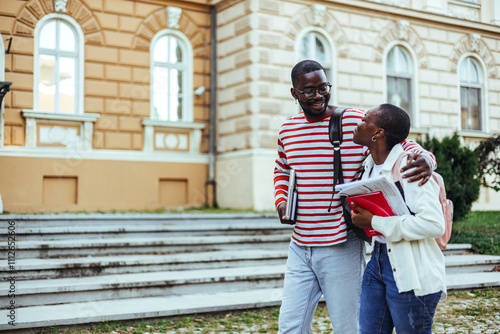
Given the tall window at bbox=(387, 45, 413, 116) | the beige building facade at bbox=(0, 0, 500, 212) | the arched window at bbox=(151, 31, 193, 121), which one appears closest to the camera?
the beige building facade at bbox=(0, 0, 500, 212)

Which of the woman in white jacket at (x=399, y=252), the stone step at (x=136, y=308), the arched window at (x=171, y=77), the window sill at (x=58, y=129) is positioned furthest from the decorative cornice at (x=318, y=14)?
the woman in white jacket at (x=399, y=252)

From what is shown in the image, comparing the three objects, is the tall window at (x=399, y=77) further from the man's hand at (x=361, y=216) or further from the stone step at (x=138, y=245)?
the man's hand at (x=361, y=216)

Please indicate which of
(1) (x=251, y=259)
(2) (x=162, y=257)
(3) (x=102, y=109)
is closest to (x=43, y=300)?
(2) (x=162, y=257)

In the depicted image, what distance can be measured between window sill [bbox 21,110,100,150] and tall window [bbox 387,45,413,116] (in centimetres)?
731

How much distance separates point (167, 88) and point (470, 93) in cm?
844

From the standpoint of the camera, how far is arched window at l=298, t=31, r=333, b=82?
1365cm

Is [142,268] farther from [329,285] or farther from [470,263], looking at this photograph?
[470,263]

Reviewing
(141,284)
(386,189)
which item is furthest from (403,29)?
(386,189)

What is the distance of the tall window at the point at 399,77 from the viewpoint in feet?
49.1

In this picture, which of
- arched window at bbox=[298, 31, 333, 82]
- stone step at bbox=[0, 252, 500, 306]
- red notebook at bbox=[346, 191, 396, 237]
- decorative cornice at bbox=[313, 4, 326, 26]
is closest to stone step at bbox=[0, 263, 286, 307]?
stone step at bbox=[0, 252, 500, 306]

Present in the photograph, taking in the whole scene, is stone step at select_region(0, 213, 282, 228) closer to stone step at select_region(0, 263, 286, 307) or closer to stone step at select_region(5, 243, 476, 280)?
stone step at select_region(5, 243, 476, 280)

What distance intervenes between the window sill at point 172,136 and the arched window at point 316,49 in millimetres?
2882

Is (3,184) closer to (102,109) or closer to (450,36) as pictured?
(102,109)

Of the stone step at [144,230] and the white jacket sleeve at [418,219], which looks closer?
the white jacket sleeve at [418,219]
